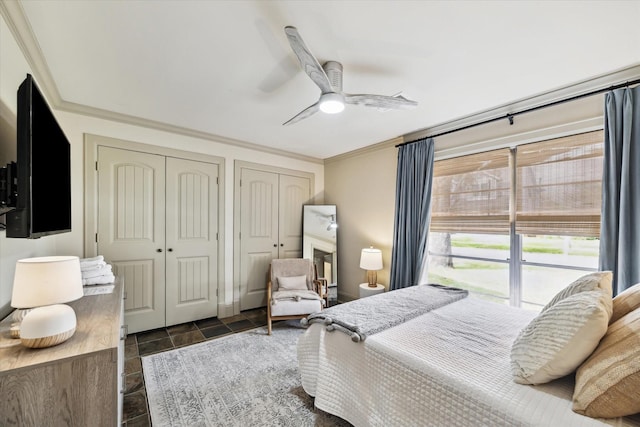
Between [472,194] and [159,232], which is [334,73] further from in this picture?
[159,232]

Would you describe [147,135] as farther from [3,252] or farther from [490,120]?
[490,120]

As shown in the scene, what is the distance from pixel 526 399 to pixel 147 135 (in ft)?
12.6

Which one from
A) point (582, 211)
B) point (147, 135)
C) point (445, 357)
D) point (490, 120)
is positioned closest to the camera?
point (445, 357)

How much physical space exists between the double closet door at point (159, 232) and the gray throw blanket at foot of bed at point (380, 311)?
2.00 m

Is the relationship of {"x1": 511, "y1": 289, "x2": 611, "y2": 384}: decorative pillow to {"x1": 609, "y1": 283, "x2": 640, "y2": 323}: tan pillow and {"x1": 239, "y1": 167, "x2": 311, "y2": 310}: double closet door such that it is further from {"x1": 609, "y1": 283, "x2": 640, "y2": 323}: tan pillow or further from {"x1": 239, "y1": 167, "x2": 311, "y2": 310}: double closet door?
{"x1": 239, "y1": 167, "x2": 311, "y2": 310}: double closet door

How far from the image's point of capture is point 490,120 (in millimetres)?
2740

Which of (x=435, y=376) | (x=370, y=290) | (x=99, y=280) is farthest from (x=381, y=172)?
(x=99, y=280)

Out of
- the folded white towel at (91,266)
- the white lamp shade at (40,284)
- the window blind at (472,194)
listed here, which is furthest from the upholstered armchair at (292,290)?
the white lamp shade at (40,284)

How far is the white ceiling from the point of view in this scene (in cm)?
145

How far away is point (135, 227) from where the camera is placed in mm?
3041

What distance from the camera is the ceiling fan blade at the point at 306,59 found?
1382 millimetres

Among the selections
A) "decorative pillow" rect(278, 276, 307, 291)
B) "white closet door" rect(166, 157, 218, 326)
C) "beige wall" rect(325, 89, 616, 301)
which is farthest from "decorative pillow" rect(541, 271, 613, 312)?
"white closet door" rect(166, 157, 218, 326)

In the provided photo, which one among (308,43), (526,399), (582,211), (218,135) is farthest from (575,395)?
(218,135)

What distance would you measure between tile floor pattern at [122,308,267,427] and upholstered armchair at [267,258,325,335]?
470 millimetres
